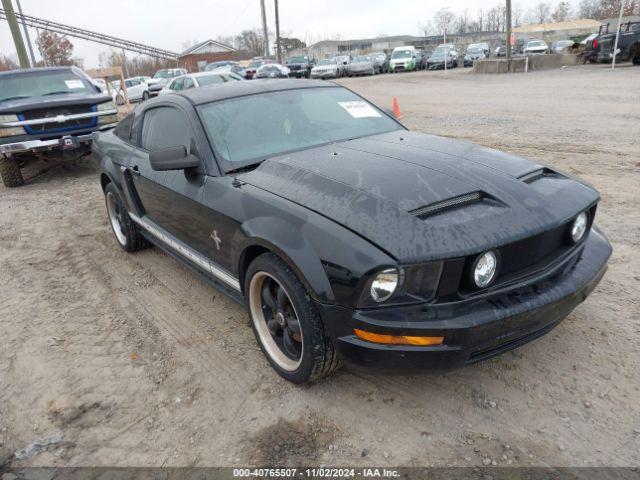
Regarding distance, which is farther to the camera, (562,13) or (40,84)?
(562,13)

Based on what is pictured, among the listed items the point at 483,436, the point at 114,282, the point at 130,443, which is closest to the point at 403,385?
the point at 483,436

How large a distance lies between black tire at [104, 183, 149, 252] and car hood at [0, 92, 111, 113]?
12.1ft

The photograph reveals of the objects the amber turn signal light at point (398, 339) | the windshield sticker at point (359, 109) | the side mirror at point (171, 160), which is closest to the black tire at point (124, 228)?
the side mirror at point (171, 160)

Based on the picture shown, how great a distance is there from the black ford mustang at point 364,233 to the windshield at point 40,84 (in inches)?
239

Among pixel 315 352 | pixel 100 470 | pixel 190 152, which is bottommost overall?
pixel 100 470

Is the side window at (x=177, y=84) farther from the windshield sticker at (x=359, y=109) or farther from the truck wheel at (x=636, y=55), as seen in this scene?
the truck wheel at (x=636, y=55)

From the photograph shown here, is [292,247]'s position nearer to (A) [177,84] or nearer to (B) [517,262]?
(B) [517,262]

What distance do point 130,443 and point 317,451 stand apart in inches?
37.7

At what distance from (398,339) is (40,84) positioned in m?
8.70

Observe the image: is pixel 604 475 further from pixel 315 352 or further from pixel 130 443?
pixel 130 443

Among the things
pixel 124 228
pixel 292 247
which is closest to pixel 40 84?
pixel 124 228

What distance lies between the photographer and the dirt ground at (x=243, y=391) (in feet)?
7.29

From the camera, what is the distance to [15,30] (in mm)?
13484

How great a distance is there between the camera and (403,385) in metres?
2.61
